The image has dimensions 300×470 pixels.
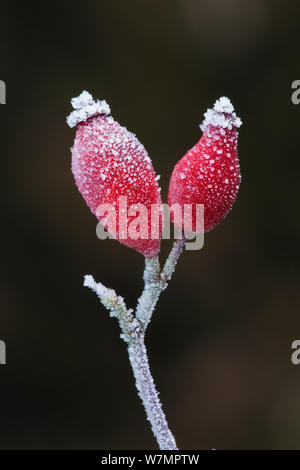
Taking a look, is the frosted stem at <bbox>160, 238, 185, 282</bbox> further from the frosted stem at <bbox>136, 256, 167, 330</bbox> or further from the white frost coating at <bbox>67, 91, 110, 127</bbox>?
the white frost coating at <bbox>67, 91, 110, 127</bbox>

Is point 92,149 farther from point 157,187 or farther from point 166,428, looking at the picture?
point 166,428

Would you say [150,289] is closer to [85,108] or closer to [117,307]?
[117,307]

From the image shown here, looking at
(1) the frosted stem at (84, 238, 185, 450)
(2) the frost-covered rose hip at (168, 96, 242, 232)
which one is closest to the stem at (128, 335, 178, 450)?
(1) the frosted stem at (84, 238, 185, 450)

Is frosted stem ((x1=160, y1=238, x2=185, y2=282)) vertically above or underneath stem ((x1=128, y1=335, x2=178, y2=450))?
above

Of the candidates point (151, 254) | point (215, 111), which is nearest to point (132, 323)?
point (151, 254)

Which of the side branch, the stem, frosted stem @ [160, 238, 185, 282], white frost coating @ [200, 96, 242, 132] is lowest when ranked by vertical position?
the stem

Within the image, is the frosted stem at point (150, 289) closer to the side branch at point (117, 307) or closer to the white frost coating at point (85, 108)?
the side branch at point (117, 307)
